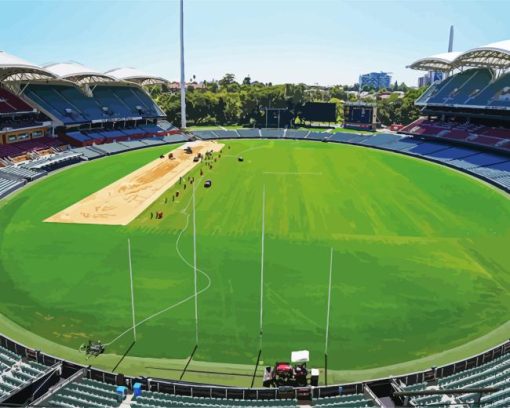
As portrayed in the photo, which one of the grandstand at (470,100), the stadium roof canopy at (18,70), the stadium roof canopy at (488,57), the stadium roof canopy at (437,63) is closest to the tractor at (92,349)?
the stadium roof canopy at (18,70)

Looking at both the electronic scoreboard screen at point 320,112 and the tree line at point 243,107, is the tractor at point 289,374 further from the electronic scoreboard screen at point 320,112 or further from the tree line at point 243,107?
the tree line at point 243,107

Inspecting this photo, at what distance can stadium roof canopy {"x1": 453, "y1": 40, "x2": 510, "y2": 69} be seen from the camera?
222 ft

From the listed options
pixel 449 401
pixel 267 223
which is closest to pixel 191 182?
pixel 267 223

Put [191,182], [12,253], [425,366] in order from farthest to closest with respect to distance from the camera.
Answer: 1. [191,182]
2. [12,253]
3. [425,366]

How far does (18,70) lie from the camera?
68.9 m

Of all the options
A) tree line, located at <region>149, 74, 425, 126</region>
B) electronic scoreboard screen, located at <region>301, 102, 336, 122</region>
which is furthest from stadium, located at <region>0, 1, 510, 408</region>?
tree line, located at <region>149, 74, 425, 126</region>

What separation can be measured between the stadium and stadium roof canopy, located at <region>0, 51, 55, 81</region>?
0.52 meters

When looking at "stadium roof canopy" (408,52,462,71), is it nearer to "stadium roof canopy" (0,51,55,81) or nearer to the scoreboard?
the scoreboard

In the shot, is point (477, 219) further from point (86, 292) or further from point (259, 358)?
point (86, 292)

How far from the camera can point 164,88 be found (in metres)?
171

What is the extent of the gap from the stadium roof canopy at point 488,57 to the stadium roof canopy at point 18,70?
71257mm

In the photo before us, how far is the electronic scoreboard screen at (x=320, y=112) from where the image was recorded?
392 feet

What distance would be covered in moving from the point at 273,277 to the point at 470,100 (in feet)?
229

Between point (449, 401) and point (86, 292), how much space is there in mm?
21690
